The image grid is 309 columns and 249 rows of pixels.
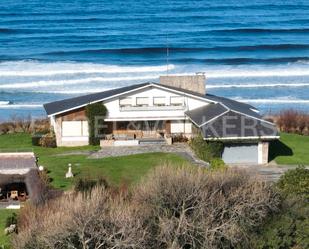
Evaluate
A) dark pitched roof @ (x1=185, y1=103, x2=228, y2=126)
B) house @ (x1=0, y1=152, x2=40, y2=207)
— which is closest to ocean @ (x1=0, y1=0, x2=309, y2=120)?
dark pitched roof @ (x1=185, y1=103, x2=228, y2=126)

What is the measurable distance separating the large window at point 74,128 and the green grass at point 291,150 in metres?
10.6

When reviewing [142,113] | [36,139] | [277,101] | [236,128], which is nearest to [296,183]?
[236,128]

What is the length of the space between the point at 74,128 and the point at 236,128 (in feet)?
32.1

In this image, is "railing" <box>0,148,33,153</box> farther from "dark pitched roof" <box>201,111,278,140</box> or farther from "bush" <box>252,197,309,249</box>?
"bush" <box>252,197,309,249</box>

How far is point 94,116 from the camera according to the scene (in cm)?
5031

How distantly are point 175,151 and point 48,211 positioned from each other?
19380 millimetres

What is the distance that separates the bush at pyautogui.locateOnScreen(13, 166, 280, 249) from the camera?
90.7 ft

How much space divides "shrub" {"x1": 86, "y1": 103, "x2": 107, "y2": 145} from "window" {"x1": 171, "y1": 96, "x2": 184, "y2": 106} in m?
4.05

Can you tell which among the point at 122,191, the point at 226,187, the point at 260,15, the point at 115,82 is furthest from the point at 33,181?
the point at 260,15

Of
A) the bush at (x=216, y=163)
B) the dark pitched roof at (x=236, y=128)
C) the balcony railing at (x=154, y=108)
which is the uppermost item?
the balcony railing at (x=154, y=108)

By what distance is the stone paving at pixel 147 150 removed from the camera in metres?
47.4

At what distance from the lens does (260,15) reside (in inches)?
4562

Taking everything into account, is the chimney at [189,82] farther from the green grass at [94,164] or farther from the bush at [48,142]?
the bush at [48,142]

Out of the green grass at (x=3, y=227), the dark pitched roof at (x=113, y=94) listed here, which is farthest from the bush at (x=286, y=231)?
the dark pitched roof at (x=113, y=94)
